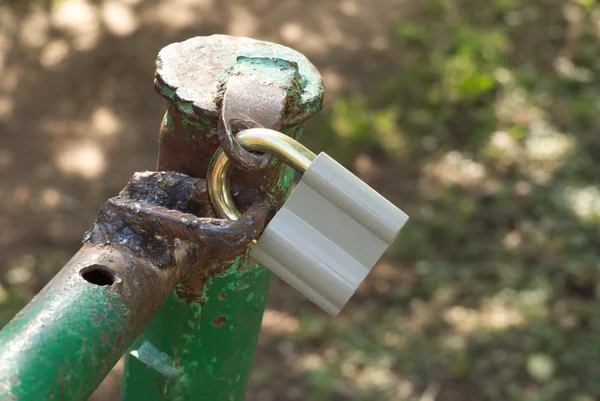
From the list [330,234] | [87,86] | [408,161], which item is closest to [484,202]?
[408,161]

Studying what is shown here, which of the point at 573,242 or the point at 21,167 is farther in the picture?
the point at 21,167

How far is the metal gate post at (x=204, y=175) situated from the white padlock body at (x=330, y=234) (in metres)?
0.11

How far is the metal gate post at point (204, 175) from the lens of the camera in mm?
923

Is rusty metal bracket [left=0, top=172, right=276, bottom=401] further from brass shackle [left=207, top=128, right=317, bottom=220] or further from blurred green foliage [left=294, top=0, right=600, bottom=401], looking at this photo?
blurred green foliage [left=294, top=0, right=600, bottom=401]

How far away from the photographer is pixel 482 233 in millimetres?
4082

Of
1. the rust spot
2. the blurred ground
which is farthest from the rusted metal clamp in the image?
the blurred ground

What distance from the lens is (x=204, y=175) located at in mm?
949

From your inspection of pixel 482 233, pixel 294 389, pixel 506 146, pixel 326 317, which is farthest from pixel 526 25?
pixel 294 389

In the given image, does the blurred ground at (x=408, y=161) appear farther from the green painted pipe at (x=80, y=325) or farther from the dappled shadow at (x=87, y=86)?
the green painted pipe at (x=80, y=325)

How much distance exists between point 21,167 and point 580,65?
13.7 ft

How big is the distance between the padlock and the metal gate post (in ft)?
0.26

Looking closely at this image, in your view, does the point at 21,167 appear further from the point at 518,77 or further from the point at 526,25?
the point at 526,25

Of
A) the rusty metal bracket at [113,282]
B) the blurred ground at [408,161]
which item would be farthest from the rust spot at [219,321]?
the blurred ground at [408,161]

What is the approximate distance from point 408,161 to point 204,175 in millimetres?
3844
